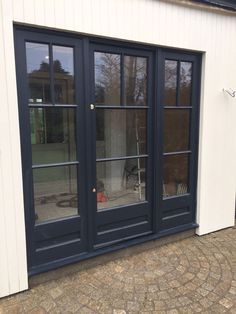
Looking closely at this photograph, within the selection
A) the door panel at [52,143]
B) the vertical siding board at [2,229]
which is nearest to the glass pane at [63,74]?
the door panel at [52,143]

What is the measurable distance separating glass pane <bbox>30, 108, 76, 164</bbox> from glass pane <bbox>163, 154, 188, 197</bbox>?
3.78ft

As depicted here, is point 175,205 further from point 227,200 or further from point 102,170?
point 102,170

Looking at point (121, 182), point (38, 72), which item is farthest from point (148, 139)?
point (38, 72)

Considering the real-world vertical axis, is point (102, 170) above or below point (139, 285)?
above

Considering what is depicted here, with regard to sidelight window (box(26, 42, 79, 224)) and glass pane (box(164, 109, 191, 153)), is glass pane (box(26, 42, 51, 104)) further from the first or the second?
glass pane (box(164, 109, 191, 153))

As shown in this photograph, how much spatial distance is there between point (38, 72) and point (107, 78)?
2.22ft

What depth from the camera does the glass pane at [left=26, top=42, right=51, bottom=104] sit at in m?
2.14

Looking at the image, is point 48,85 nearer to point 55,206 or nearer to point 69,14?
point 69,14

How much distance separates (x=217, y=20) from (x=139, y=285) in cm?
287

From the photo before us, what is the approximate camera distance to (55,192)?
8.11 feet

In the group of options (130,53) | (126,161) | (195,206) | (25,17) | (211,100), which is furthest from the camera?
(195,206)

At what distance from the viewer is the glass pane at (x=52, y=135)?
7.35 ft

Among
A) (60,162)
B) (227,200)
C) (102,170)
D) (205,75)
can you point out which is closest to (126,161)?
(102,170)

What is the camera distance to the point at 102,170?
2666mm
